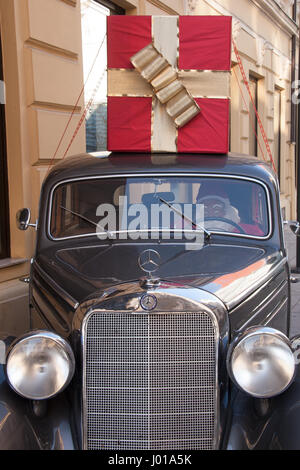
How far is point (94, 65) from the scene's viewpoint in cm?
772

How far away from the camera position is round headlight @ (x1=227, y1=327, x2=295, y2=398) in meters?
2.37

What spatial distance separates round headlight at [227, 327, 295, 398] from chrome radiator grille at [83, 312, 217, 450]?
14 cm

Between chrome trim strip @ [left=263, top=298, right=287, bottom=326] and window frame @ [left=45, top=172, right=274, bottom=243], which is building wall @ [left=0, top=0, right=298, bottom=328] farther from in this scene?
chrome trim strip @ [left=263, top=298, right=287, bottom=326]

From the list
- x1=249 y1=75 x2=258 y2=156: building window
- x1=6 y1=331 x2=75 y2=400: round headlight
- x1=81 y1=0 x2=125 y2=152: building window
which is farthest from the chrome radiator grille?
x1=249 y1=75 x2=258 y2=156: building window

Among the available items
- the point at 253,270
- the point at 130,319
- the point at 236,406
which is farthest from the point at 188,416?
the point at 253,270

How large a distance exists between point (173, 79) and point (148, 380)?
7.70 feet

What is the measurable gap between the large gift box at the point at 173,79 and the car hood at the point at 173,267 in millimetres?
1140

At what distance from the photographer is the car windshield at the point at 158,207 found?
3.30 metres

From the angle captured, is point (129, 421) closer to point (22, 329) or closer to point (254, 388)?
point (254, 388)

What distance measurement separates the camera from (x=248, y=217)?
11.3ft

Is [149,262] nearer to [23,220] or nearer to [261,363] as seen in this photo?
[261,363]

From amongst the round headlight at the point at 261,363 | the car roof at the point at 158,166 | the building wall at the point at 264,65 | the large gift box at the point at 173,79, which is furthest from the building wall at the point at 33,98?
the building wall at the point at 264,65

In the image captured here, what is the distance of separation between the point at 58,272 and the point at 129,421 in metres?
0.91

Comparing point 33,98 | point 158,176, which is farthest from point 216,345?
point 33,98
